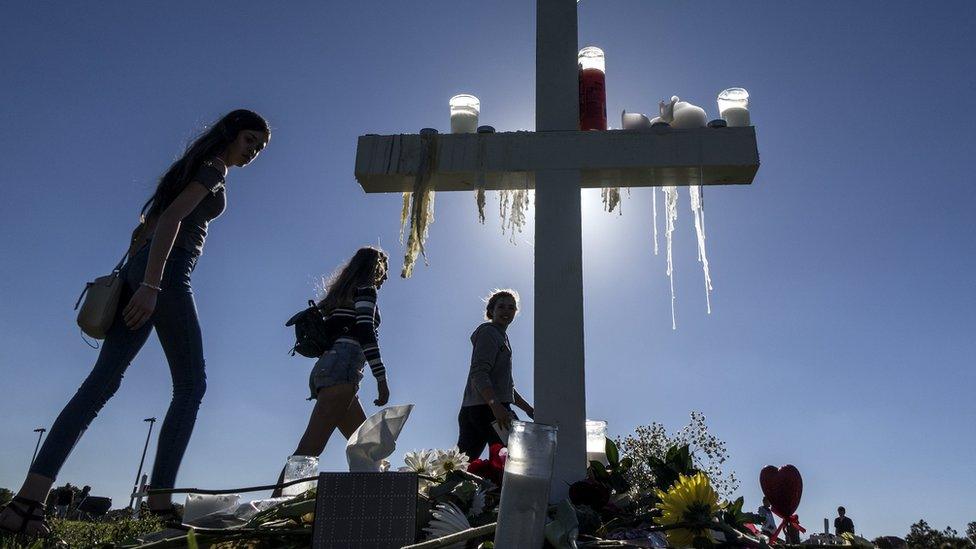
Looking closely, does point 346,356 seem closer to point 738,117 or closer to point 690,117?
point 690,117

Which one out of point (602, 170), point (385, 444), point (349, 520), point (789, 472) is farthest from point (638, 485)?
point (602, 170)

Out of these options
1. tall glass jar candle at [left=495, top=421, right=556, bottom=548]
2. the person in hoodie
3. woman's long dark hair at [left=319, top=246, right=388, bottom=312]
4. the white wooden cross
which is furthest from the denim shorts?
tall glass jar candle at [left=495, top=421, right=556, bottom=548]

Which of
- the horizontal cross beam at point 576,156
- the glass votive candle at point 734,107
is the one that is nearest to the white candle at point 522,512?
the horizontal cross beam at point 576,156

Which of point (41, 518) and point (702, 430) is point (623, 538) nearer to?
point (41, 518)

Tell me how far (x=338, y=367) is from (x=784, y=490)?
2439 mm

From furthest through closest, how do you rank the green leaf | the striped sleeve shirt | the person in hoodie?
the person in hoodie < the striped sleeve shirt < the green leaf

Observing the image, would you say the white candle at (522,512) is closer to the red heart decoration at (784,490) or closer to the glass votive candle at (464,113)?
the red heart decoration at (784,490)

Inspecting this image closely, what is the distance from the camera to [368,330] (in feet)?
11.5

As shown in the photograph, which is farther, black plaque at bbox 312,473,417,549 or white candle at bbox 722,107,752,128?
white candle at bbox 722,107,752,128

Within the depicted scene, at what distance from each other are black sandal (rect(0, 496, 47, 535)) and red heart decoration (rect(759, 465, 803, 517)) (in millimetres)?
2095

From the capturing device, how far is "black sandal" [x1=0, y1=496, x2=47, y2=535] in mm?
1892

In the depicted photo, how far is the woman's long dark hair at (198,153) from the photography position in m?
2.66

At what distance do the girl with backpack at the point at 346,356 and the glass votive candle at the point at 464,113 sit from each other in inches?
49.9

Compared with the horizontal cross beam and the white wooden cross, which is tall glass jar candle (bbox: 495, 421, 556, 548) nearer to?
the white wooden cross
